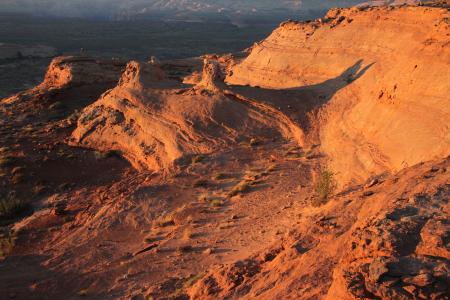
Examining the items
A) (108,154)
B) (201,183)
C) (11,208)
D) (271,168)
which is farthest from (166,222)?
(108,154)

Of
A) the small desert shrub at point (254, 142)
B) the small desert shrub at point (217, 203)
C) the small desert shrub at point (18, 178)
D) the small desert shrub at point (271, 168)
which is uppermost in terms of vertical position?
the small desert shrub at point (254, 142)

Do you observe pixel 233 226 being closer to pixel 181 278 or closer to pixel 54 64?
pixel 181 278

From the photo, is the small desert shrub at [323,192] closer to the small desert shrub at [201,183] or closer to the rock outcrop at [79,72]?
the small desert shrub at [201,183]

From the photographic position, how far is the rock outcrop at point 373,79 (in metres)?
11.8

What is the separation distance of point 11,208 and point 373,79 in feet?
44.6

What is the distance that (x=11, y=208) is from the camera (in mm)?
16562

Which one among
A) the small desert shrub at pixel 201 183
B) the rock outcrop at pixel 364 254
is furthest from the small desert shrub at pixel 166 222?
the rock outcrop at pixel 364 254

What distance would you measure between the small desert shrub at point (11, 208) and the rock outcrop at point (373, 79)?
35.9 ft

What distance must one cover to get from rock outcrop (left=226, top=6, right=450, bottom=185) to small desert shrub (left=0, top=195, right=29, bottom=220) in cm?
1095

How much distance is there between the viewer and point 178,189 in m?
14.6

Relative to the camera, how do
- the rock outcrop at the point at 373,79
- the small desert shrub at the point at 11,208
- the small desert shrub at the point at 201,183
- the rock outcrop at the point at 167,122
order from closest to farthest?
1. the rock outcrop at the point at 373,79
2. the small desert shrub at the point at 201,183
3. the small desert shrub at the point at 11,208
4. the rock outcrop at the point at 167,122

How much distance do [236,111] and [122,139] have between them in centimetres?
528

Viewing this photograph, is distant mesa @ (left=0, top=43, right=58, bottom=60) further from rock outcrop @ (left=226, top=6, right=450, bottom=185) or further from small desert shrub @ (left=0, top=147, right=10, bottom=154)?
rock outcrop @ (left=226, top=6, right=450, bottom=185)

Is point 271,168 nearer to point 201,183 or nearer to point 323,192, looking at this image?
point 201,183
